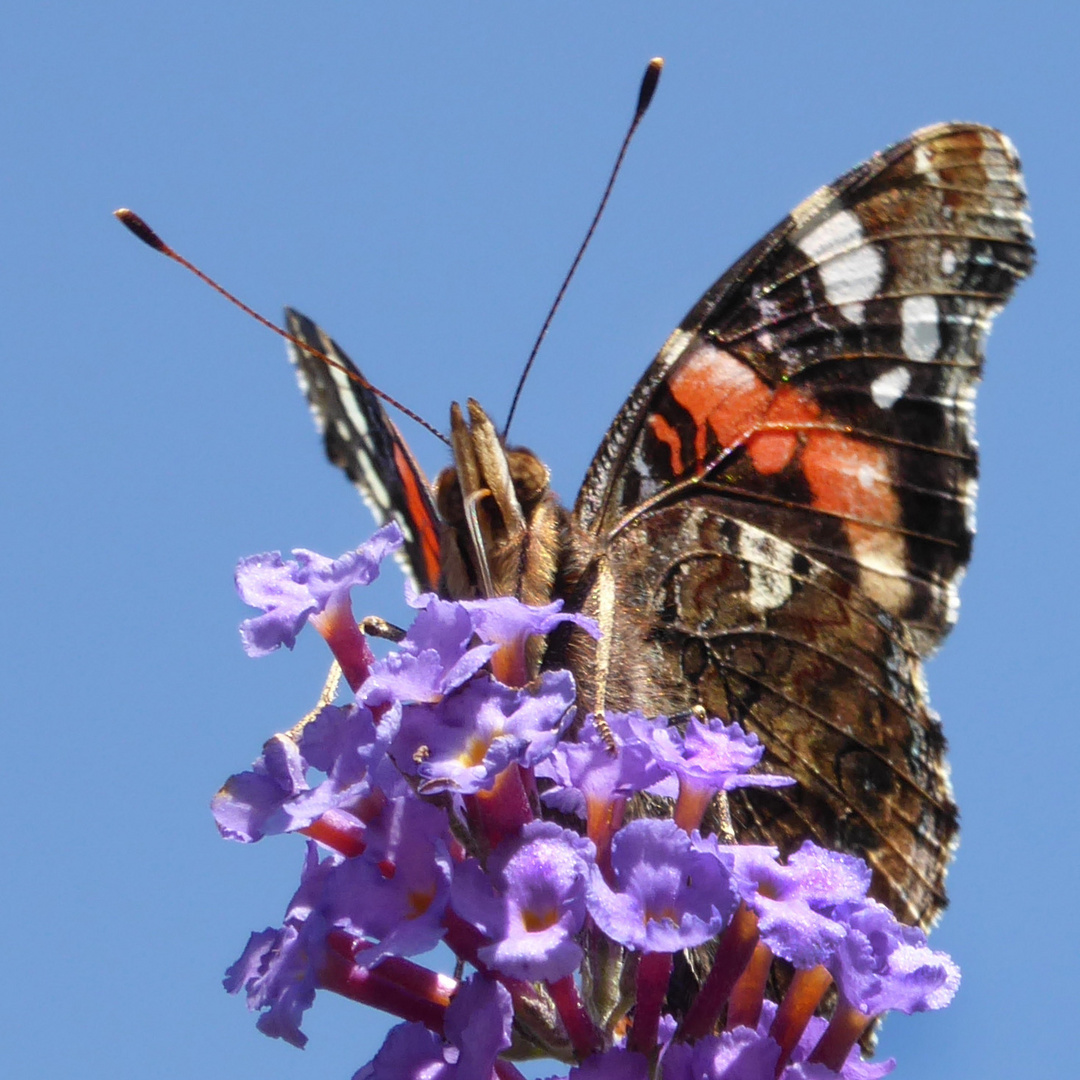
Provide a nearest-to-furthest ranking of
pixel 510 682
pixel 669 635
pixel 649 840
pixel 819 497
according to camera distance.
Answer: pixel 649 840, pixel 510 682, pixel 669 635, pixel 819 497

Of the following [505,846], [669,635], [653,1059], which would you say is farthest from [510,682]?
[669,635]

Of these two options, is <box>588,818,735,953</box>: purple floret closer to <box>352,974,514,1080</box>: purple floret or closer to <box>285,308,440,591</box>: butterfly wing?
<box>352,974,514,1080</box>: purple floret

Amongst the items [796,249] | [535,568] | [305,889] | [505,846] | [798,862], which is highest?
[796,249]

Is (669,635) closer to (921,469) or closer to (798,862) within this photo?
(921,469)

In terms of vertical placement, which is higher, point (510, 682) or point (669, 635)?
point (669, 635)

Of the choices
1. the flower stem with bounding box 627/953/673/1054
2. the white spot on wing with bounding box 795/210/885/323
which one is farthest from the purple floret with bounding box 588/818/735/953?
the white spot on wing with bounding box 795/210/885/323

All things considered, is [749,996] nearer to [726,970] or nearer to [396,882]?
[726,970]

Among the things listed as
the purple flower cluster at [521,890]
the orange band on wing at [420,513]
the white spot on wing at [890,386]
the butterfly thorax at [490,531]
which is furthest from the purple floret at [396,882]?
the white spot on wing at [890,386]

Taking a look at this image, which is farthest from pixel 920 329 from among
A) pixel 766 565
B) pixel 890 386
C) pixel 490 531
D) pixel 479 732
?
pixel 479 732
